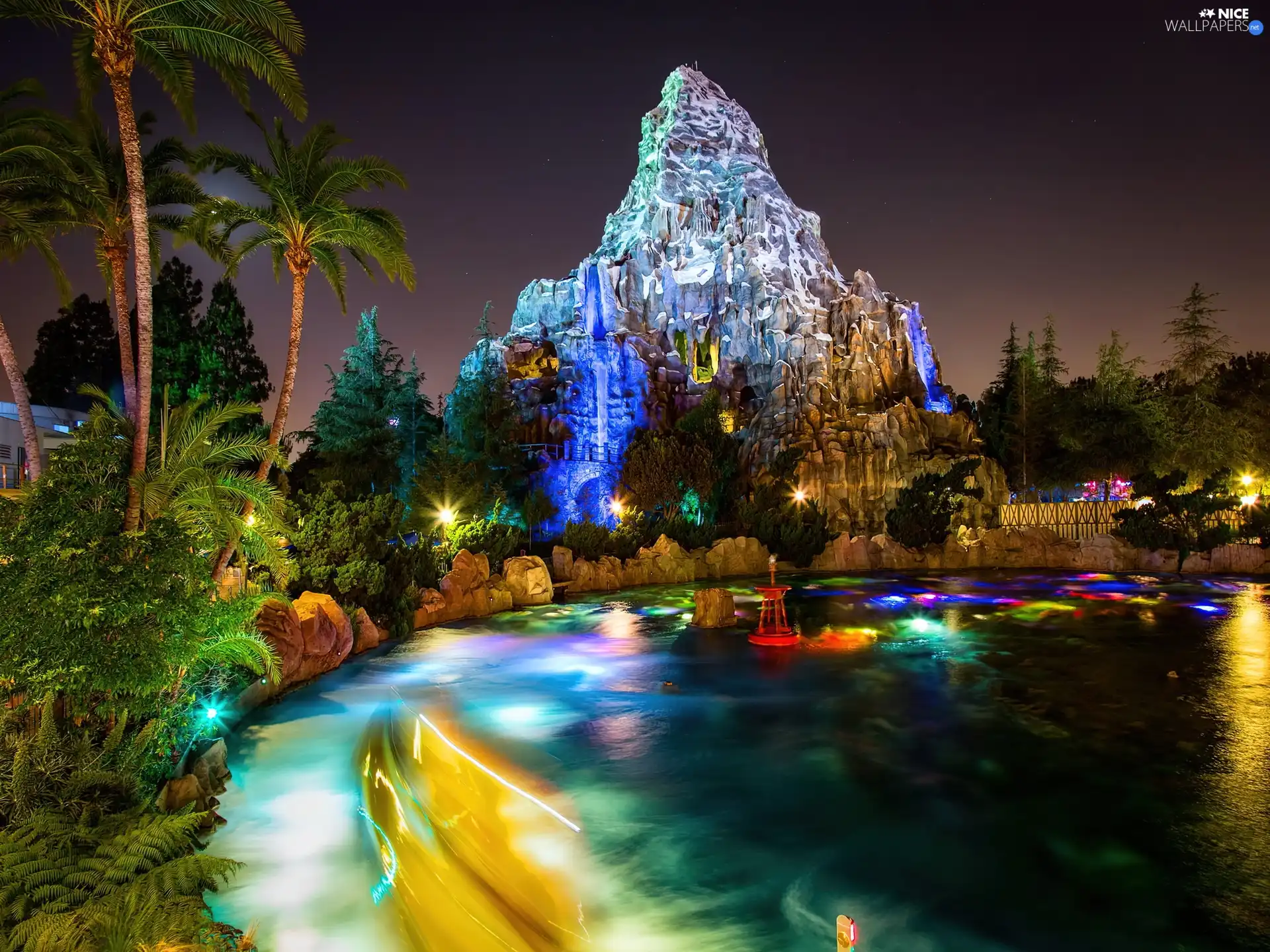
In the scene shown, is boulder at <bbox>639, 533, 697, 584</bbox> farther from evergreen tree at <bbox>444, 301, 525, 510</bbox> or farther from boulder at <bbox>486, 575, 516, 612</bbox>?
evergreen tree at <bbox>444, 301, 525, 510</bbox>

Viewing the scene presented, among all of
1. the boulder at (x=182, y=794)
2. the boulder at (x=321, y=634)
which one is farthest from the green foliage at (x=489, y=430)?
the boulder at (x=182, y=794)

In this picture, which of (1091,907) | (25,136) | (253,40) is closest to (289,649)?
(25,136)

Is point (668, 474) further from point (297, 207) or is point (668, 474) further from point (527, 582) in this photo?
point (297, 207)

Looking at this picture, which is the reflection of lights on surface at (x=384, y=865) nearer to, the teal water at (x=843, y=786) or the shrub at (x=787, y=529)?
the teal water at (x=843, y=786)

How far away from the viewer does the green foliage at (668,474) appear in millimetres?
34812

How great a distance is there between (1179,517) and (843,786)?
2847 centimetres

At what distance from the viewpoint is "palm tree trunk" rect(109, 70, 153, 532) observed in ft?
24.8

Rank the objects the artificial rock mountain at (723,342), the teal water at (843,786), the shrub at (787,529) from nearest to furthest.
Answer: the teal water at (843,786) < the shrub at (787,529) < the artificial rock mountain at (723,342)

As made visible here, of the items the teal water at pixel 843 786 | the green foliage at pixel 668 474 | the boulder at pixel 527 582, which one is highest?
the green foliage at pixel 668 474

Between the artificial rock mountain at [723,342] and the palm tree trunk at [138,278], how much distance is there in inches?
1386

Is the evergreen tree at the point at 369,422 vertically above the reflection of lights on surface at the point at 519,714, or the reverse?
the evergreen tree at the point at 369,422

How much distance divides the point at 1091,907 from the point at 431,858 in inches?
196

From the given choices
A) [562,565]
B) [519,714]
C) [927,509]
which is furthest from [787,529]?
[519,714]

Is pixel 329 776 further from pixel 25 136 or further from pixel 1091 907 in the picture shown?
pixel 25 136
